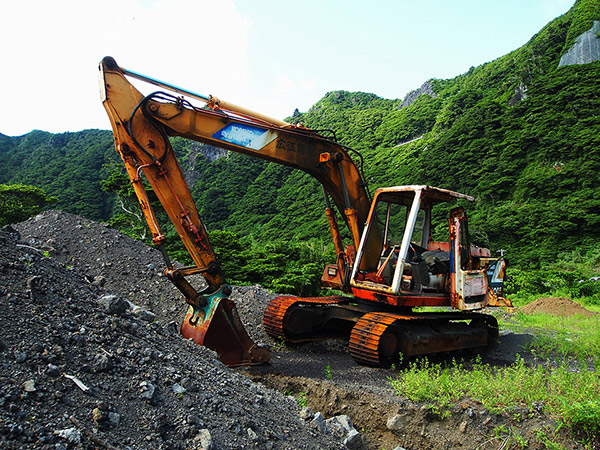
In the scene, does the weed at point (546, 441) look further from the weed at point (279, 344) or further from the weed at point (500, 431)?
the weed at point (279, 344)

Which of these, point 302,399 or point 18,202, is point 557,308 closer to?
point 302,399

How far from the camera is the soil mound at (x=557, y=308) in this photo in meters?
12.6

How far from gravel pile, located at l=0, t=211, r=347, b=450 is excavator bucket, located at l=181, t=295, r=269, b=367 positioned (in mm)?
578

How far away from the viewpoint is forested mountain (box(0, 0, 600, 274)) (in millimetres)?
28141

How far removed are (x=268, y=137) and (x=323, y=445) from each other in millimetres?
3951

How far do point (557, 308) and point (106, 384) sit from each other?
44.0 ft

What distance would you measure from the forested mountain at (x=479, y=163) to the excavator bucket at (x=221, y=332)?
70.7 ft

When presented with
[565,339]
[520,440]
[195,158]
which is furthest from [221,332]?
[195,158]

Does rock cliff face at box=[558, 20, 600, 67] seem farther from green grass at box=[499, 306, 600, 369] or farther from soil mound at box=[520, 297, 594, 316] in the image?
green grass at box=[499, 306, 600, 369]

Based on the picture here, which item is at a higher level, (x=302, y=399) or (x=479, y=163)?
(x=479, y=163)

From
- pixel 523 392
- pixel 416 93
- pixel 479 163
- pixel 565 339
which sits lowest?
pixel 565 339

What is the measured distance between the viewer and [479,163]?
121ft

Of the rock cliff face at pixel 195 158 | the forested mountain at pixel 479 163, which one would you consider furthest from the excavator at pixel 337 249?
the rock cliff face at pixel 195 158

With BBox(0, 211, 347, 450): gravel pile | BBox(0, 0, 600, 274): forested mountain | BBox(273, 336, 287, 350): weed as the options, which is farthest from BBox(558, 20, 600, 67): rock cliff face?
BBox(0, 211, 347, 450): gravel pile
